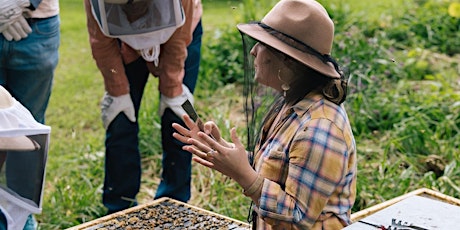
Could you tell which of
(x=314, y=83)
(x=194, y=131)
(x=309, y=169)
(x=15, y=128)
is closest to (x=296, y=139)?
(x=309, y=169)

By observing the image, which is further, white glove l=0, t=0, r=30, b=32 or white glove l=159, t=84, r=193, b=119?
white glove l=159, t=84, r=193, b=119

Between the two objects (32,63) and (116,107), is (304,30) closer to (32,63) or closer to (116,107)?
(116,107)

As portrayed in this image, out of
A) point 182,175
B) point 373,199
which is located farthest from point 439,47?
point 182,175

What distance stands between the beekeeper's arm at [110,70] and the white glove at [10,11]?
308 millimetres

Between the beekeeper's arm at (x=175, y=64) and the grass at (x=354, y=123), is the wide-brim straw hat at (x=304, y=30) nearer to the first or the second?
the beekeeper's arm at (x=175, y=64)

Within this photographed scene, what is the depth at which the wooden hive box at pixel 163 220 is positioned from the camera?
12.0ft

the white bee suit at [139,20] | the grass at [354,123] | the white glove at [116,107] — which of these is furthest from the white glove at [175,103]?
the grass at [354,123]

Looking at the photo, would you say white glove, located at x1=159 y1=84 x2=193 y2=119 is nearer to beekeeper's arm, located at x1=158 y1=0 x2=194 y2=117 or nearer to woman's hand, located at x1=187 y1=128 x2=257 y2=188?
beekeeper's arm, located at x1=158 y1=0 x2=194 y2=117

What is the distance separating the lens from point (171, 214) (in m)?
3.83

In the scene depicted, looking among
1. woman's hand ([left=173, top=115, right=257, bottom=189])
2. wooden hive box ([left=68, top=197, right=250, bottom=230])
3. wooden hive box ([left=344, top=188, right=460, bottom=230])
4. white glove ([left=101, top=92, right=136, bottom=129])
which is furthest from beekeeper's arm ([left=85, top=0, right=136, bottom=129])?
wooden hive box ([left=344, top=188, right=460, bottom=230])

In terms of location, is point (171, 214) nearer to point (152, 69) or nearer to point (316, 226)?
point (152, 69)

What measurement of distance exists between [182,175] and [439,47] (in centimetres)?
374

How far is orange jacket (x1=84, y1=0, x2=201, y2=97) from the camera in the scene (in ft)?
12.8

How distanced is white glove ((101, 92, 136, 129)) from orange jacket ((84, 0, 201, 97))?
0.03 metres
